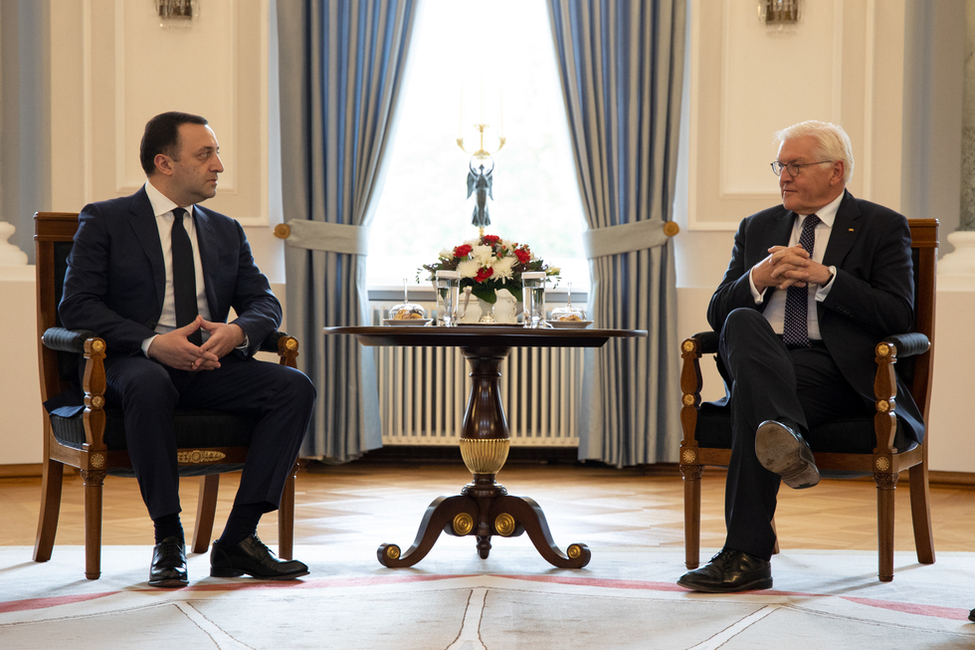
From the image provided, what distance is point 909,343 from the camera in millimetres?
2318

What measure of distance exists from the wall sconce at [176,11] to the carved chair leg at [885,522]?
12.1 feet

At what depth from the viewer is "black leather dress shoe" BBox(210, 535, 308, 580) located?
2.27 m

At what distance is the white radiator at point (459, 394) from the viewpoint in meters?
4.62

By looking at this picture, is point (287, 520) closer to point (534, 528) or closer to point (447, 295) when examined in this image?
point (534, 528)

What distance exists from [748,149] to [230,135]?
2.42 meters

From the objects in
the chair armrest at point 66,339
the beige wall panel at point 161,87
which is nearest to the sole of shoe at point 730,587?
the chair armrest at point 66,339

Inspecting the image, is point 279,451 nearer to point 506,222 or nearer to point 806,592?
point 806,592

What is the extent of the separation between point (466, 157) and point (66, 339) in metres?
2.95

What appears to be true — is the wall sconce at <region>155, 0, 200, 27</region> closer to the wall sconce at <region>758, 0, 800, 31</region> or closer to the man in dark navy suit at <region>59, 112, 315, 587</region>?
the man in dark navy suit at <region>59, 112, 315, 587</region>

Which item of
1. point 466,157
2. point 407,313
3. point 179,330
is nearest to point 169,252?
point 179,330

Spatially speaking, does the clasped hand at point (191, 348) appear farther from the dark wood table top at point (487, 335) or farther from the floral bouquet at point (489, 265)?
the floral bouquet at point (489, 265)

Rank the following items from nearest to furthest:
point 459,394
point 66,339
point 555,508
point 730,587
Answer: point 730,587 → point 66,339 → point 555,508 → point 459,394

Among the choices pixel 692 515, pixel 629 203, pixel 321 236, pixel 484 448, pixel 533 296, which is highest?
pixel 629 203

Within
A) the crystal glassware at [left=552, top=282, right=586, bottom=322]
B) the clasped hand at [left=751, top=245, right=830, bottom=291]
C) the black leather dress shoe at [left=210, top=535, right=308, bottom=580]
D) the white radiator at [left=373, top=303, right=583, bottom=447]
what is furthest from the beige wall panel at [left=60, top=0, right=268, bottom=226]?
the clasped hand at [left=751, top=245, right=830, bottom=291]
